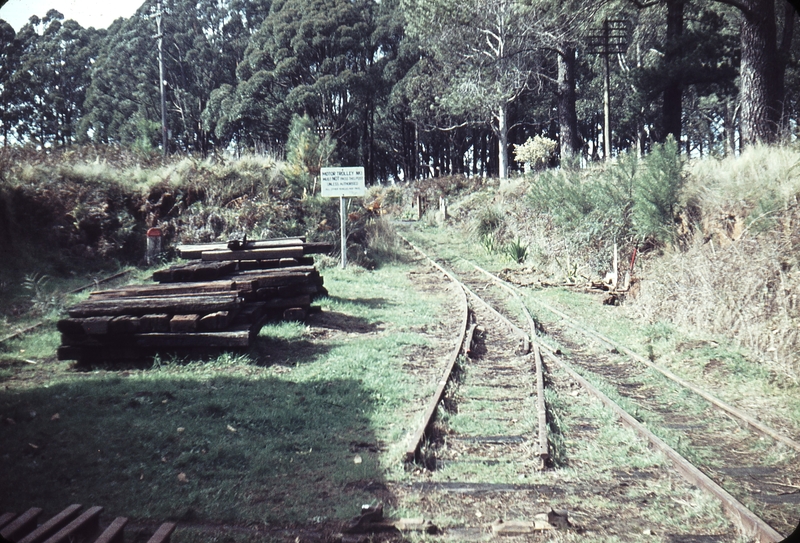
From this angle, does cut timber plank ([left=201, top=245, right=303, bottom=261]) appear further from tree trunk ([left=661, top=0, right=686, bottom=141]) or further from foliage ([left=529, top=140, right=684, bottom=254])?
tree trunk ([left=661, top=0, right=686, bottom=141])

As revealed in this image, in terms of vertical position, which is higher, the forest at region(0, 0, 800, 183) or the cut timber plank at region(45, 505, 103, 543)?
the forest at region(0, 0, 800, 183)

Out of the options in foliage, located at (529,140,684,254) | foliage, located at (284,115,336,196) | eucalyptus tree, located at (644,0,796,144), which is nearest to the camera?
foliage, located at (529,140,684,254)

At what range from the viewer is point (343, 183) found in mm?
15039

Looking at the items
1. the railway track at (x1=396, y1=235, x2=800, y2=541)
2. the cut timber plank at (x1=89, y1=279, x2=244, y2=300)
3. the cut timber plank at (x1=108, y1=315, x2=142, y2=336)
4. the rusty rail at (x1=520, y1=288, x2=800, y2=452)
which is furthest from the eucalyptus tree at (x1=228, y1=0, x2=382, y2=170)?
the railway track at (x1=396, y1=235, x2=800, y2=541)

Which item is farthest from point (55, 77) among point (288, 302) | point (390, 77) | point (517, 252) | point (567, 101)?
point (288, 302)

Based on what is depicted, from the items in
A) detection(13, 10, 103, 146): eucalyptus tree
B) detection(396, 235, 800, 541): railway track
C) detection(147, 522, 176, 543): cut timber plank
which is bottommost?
detection(396, 235, 800, 541): railway track

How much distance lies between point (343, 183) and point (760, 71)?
10.3 m

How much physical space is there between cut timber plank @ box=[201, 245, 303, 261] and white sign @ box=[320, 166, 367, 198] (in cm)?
539

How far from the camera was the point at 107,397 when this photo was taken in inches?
→ 216

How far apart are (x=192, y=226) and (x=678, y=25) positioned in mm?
17801

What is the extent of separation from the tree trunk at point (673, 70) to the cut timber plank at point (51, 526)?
63.5 ft

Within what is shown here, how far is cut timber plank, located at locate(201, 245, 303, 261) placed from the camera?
31.6 feet

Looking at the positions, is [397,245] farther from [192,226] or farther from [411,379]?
[411,379]

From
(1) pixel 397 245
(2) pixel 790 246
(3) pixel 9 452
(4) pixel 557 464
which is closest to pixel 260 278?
(3) pixel 9 452
